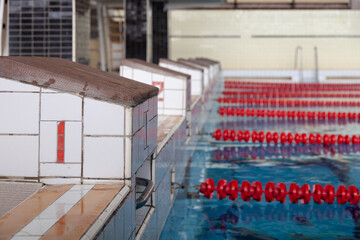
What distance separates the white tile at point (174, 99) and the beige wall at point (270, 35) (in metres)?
14.8

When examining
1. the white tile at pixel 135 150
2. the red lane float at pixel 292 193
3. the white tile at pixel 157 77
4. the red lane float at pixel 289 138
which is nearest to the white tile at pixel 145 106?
the white tile at pixel 135 150

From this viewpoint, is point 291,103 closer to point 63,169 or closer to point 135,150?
point 135,150

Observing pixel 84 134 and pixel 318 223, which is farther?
pixel 318 223

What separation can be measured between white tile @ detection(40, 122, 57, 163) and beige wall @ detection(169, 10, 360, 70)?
1906cm

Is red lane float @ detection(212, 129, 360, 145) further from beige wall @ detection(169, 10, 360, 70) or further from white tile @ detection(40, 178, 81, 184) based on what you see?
beige wall @ detection(169, 10, 360, 70)

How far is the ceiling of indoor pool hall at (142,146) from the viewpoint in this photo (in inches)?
116

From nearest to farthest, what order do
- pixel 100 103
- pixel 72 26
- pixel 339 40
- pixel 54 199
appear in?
1. pixel 54 199
2. pixel 100 103
3. pixel 72 26
4. pixel 339 40

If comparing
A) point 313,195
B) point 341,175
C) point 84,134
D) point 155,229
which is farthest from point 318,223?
point 84,134

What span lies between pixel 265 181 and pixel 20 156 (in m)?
3.72

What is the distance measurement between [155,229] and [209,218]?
36.6 inches

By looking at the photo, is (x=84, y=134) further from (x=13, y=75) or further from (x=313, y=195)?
(x=313, y=195)

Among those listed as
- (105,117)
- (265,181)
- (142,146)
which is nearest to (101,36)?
(265,181)

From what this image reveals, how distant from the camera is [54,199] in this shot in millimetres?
2709

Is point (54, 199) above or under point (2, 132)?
under
